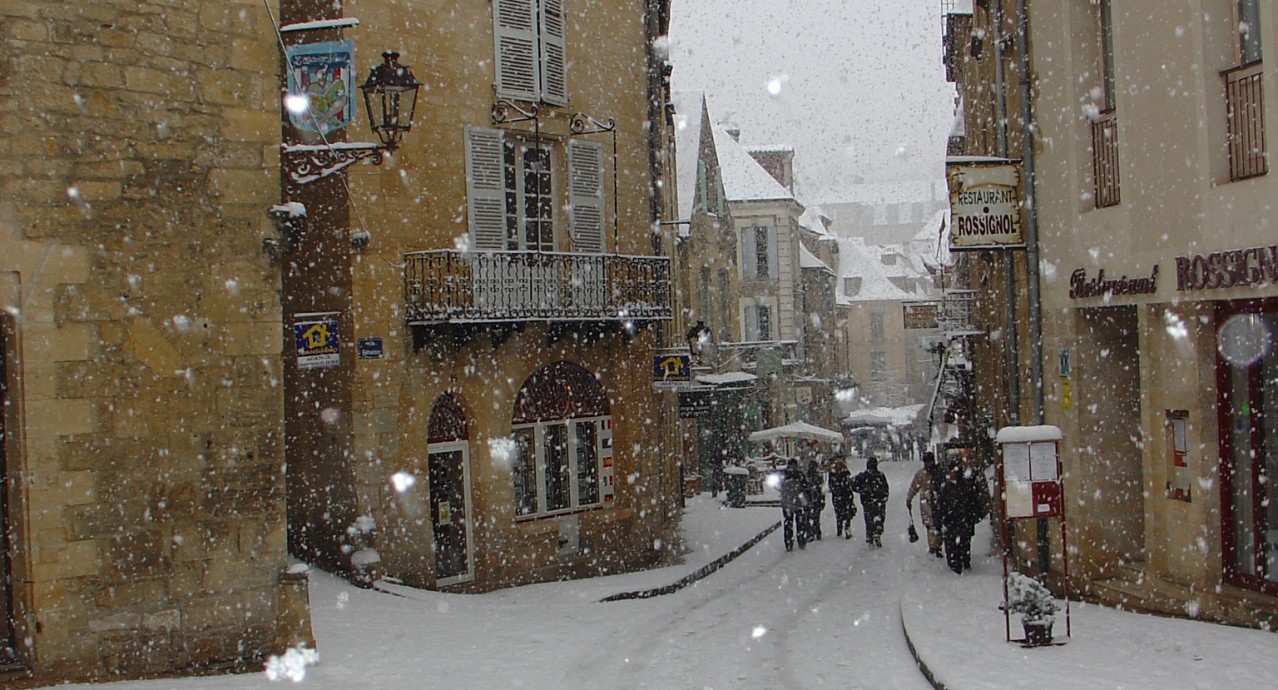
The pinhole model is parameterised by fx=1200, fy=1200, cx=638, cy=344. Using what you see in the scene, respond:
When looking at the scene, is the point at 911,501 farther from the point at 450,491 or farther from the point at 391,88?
the point at 391,88

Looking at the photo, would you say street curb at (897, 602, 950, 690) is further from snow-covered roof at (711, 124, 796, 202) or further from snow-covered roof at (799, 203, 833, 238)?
snow-covered roof at (799, 203, 833, 238)

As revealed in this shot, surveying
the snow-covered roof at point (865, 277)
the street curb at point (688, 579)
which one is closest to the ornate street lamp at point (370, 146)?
the street curb at point (688, 579)

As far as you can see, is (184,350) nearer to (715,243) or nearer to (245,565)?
(245,565)

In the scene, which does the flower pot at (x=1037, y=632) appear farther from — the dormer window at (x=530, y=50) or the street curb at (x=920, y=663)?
the dormer window at (x=530, y=50)

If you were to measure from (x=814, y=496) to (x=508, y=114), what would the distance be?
28.3 ft

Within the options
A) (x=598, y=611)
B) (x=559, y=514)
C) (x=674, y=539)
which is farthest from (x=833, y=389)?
(x=598, y=611)

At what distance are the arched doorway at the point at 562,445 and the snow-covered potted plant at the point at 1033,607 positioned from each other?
9.04 meters

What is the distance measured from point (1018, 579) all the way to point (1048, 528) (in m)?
4.63

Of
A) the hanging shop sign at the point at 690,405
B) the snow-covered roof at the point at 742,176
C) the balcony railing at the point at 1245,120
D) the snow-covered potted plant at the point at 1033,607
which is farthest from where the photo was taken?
the snow-covered roof at the point at 742,176

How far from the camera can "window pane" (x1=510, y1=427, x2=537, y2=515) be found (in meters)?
18.2

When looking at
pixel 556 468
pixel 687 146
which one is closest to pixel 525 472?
pixel 556 468

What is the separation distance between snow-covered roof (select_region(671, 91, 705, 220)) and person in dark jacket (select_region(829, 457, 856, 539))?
15791 mm

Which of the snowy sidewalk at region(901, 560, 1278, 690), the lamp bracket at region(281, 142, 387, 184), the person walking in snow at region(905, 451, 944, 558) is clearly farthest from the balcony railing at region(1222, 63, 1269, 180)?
the lamp bracket at region(281, 142, 387, 184)

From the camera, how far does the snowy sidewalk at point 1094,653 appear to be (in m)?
9.26
